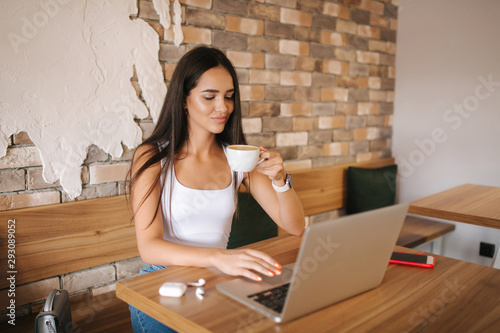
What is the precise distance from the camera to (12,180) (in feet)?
4.96

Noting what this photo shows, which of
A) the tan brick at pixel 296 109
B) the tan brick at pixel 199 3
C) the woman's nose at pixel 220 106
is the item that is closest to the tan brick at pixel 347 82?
the tan brick at pixel 296 109

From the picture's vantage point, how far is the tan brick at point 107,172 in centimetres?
171

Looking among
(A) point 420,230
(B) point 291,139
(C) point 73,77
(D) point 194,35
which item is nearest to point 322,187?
(B) point 291,139

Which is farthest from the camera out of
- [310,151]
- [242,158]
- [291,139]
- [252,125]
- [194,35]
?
[310,151]

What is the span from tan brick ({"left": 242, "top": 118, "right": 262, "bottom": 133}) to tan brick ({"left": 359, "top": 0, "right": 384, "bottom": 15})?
1240mm

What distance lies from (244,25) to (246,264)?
1.53m

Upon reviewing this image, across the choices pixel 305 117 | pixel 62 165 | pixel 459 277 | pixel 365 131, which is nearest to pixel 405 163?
pixel 365 131

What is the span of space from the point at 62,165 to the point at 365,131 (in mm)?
2138

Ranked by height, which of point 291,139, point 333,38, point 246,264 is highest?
point 333,38

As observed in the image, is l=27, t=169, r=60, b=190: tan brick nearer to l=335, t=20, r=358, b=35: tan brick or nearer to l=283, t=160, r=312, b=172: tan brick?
l=283, t=160, r=312, b=172: tan brick

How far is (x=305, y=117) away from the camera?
259cm

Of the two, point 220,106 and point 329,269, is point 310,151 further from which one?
point 329,269

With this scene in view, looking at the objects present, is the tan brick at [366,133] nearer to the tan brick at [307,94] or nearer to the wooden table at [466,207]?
the tan brick at [307,94]

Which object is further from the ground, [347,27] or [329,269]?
[347,27]
